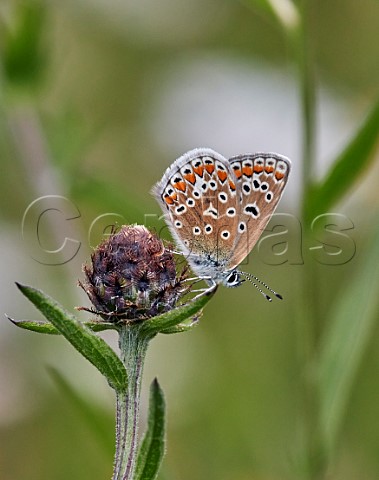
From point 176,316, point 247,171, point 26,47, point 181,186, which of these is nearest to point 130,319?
point 176,316

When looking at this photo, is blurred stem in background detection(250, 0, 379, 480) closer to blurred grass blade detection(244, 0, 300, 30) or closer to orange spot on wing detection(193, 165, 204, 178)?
blurred grass blade detection(244, 0, 300, 30)

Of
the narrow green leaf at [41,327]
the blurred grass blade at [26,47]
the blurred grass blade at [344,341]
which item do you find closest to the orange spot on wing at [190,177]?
the blurred grass blade at [344,341]

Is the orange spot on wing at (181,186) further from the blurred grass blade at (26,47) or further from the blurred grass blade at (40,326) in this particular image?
the blurred grass blade at (26,47)

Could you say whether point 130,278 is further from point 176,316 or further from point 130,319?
point 176,316

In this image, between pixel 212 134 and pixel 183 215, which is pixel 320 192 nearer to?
pixel 183 215

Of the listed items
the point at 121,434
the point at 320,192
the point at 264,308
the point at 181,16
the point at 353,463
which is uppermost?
the point at 181,16

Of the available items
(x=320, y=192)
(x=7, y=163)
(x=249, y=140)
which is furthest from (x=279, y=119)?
(x=7, y=163)
